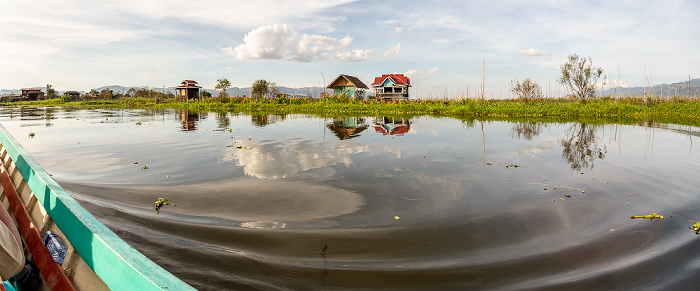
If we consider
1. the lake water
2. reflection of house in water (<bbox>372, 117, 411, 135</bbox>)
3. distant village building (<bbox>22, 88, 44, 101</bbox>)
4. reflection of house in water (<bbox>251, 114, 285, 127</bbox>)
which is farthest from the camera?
distant village building (<bbox>22, 88, 44, 101</bbox>)

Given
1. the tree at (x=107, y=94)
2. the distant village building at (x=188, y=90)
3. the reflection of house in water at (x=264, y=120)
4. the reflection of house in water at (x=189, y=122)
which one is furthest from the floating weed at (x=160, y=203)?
the tree at (x=107, y=94)

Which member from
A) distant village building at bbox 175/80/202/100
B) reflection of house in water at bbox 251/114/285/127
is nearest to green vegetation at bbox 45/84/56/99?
distant village building at bbox 175/80/202/100

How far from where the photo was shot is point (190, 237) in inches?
128

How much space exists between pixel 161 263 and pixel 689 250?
15.4 ft

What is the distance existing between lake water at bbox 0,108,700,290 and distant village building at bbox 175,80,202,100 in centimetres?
4652

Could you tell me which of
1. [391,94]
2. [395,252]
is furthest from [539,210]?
[391,94]

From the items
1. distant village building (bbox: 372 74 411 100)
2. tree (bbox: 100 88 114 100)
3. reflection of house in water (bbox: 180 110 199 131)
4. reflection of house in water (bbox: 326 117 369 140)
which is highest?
tree (bbox: 100 88 114 100)

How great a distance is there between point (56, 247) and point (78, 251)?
0.31 metres

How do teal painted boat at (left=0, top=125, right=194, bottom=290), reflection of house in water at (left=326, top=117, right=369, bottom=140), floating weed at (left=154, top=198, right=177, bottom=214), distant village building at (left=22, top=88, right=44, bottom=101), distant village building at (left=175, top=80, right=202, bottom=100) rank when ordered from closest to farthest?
teal painted boat at (left=0, top=125, right=194, bottom=290) → floating weed at (left=154, top=198, right=177, bottom=214) → reflection of house in water at (left=326, top=117, right=369, bottom=140) → distant village building at (left=175, top=80, right=202, bottom=100) → distant village building at (left=22, top=88, right=44, bottom=101)

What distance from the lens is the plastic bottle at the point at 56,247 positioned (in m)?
1.78

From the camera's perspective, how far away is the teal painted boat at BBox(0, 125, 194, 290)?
3.93 feet

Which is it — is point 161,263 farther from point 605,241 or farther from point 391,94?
point 391,94

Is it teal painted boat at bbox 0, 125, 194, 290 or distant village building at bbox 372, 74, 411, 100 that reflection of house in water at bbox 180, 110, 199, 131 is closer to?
teal painted boat at bbox 0, 125, 194, 290

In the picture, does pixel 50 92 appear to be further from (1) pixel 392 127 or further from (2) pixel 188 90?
(1) pixel 392 127
